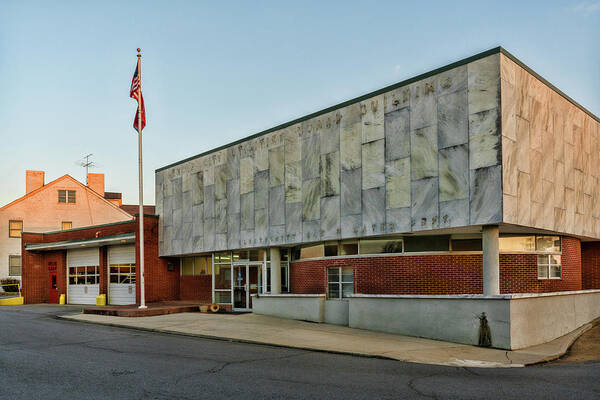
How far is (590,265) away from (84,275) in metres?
28.8

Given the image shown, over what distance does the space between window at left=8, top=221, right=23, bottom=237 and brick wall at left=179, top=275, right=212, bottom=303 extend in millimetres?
30717

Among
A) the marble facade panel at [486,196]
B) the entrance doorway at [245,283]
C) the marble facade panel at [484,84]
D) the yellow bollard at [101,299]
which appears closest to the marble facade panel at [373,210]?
the marble facade panel at [486,196]

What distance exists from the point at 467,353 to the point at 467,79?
7.97 metres

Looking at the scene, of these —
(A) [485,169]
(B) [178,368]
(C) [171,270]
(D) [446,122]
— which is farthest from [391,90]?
(C) [171,270]

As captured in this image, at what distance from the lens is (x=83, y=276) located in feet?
117

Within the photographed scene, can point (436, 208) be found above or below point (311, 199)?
below

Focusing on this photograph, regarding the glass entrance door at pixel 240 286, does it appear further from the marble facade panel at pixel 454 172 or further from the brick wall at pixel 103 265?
the marble facade panel at pixel 454 172

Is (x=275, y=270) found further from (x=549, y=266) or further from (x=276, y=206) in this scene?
(x=549, y=266)

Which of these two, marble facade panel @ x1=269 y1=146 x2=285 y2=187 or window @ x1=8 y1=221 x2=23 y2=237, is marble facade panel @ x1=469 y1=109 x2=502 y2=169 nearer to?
marble facade panel @ x1=269 y1=146 x2=285 y2=187

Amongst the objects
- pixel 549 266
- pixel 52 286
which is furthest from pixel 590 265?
pixel 52 286

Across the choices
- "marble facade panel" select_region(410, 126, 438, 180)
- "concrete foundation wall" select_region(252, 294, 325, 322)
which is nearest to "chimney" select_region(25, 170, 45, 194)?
"concrete foundation wall" select_region(252, 294, 325, 322)

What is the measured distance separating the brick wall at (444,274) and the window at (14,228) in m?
43.9

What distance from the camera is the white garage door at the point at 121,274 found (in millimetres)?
32344

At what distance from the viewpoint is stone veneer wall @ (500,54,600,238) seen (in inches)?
637
